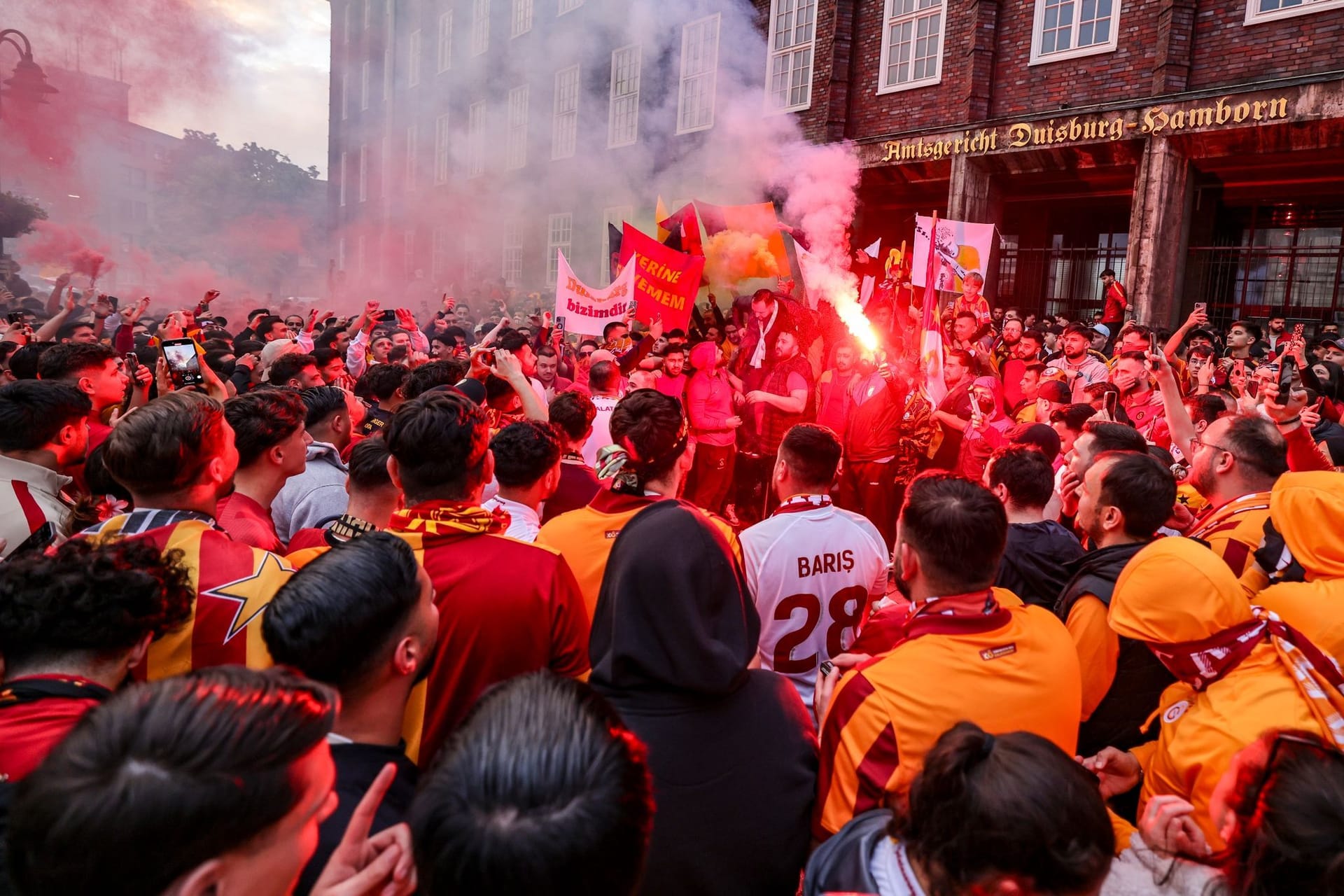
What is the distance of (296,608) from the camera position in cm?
168

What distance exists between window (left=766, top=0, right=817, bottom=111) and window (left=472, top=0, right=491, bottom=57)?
42.1ft

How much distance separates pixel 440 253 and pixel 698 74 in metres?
15.3

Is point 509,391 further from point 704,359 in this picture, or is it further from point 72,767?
point 72,767

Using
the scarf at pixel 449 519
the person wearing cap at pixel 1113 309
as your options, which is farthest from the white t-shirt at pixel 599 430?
the person wearing cap at pixel 1113 309

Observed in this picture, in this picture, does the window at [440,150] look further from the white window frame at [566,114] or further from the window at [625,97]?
the window at [625,97]

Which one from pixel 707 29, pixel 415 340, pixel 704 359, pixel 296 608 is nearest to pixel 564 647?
pixel 296 608

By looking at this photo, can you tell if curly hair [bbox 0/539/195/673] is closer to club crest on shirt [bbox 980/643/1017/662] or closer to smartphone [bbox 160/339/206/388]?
club crest on shirt [bbox 980/643/1017/662]

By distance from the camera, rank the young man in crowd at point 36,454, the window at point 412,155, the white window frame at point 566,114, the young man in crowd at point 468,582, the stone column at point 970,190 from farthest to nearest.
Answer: the window at point 412,155 < the white window frame at point 566,114 < the stone column at point 970,190 < the young man in crowd at point 36,454 < the young man in crowd at point 468,582

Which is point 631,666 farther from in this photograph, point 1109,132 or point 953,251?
point 1109,132

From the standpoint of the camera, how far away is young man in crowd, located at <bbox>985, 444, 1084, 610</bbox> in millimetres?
3221

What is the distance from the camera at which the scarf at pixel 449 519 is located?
2.42 meters

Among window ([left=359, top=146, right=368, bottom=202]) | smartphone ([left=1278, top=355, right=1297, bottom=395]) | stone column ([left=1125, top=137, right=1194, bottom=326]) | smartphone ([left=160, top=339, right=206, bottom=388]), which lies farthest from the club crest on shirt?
window ([left=359, top=146, right=368, bottom=202])

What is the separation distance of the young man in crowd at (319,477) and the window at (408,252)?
29.9 meters

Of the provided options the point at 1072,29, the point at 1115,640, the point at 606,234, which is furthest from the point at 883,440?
the point at 606,234
